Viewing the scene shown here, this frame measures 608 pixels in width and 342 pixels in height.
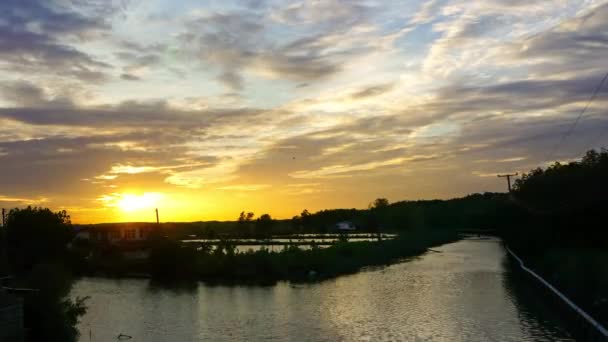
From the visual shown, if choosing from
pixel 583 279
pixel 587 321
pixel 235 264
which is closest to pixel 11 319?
pixel 587 321

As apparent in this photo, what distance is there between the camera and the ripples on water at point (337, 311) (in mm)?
23297

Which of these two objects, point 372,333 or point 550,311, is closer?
point 372,333

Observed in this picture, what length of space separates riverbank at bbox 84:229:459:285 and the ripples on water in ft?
8.38

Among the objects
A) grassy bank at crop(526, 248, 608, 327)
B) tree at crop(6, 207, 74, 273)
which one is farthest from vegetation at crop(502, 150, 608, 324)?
tree at crop(6, 207, 74, 273)

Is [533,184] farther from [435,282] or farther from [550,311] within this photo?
[550,311]

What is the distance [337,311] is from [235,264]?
1693cm

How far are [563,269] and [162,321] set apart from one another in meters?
19.8

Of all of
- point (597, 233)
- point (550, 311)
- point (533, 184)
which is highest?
point (533, 184)

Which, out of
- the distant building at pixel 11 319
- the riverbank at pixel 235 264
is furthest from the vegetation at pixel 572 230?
the distant building at pixel 11 319

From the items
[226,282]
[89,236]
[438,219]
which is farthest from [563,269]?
[438,219]

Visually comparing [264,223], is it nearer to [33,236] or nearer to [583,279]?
[33,236]

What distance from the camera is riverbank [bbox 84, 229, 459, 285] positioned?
42844 millimetres

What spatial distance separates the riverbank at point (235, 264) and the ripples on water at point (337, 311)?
2.55m

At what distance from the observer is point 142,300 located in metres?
35.3
